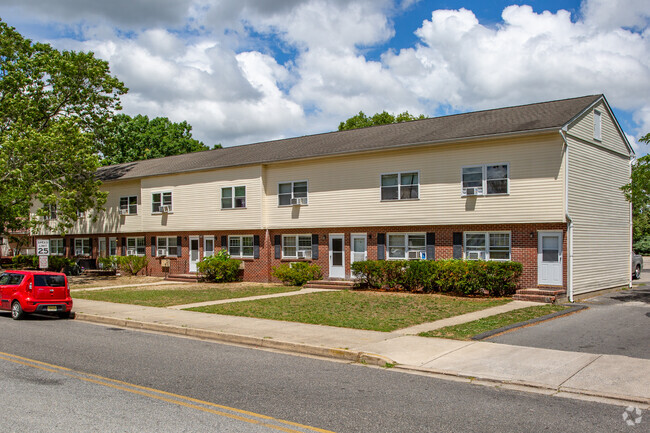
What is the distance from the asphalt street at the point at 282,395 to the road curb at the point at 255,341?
0.41 metres

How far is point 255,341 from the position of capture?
12.6 meters

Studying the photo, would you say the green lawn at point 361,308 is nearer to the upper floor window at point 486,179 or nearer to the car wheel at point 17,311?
the upper floor window at point 486,179

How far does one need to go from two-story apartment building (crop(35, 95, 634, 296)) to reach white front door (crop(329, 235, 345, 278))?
0.05 metres

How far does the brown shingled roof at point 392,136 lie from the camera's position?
21.9 m

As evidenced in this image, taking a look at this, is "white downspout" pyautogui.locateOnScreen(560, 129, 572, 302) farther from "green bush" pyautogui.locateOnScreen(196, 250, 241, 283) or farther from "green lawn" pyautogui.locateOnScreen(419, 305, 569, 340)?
"green bush" pyautogui.locateOnScreen(196, 250, 241, 283)

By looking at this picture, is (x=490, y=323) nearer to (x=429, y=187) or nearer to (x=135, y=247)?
(x=429, y=187)

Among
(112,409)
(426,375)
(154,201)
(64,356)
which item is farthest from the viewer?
(154,201)

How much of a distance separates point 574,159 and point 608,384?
14.2 metres

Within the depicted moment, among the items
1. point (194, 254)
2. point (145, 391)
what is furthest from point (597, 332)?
point (194, 254)

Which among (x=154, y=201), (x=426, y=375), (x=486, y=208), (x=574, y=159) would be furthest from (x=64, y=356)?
(x=154, y=201)

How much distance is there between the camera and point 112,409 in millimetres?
7199

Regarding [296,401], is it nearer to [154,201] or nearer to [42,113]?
[154,201]

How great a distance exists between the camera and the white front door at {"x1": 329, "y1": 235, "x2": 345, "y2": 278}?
26.3 meters

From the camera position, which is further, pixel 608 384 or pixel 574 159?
pixel 574 159
